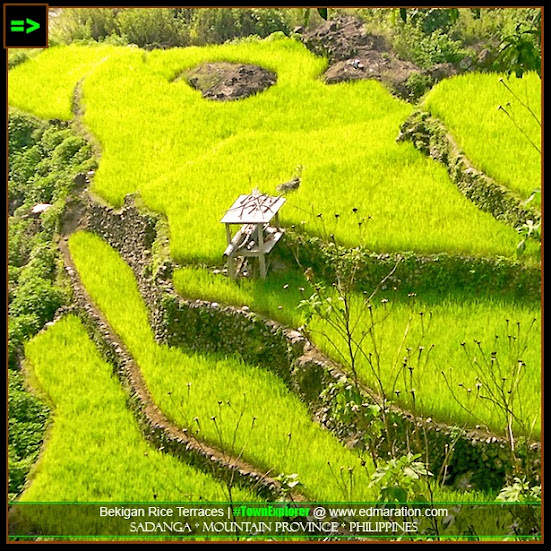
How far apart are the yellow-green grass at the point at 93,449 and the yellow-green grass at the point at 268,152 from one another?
172 centimetres

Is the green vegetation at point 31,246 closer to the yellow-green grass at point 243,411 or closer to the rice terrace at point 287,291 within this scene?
the rice terrace at point 287,291

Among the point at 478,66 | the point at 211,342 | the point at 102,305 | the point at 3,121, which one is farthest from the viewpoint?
the point at 478,66

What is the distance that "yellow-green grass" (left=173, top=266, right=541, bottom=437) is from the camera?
21.9 feet

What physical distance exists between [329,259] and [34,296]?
3.79m

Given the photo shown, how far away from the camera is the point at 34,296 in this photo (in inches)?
396

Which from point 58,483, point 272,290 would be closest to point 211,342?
point 272,290

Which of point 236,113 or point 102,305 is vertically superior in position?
point 236,113

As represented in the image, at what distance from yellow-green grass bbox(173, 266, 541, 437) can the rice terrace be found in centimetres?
3

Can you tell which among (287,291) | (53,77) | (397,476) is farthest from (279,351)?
(53,77)

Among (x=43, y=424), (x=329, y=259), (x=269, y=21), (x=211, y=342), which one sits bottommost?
(x=43, y=424)

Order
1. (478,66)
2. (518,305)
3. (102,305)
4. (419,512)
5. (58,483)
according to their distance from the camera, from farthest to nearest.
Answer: (478,66), (102,305), (518,305), (58,483), (419,512)

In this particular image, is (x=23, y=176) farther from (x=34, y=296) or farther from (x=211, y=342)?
(x=211, y=342)

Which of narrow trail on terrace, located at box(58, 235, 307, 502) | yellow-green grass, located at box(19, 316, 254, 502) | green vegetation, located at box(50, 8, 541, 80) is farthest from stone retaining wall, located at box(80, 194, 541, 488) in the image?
green vegetation, located at box(50, 8, 541, 80)

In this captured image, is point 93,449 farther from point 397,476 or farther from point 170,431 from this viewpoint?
point 397,476
